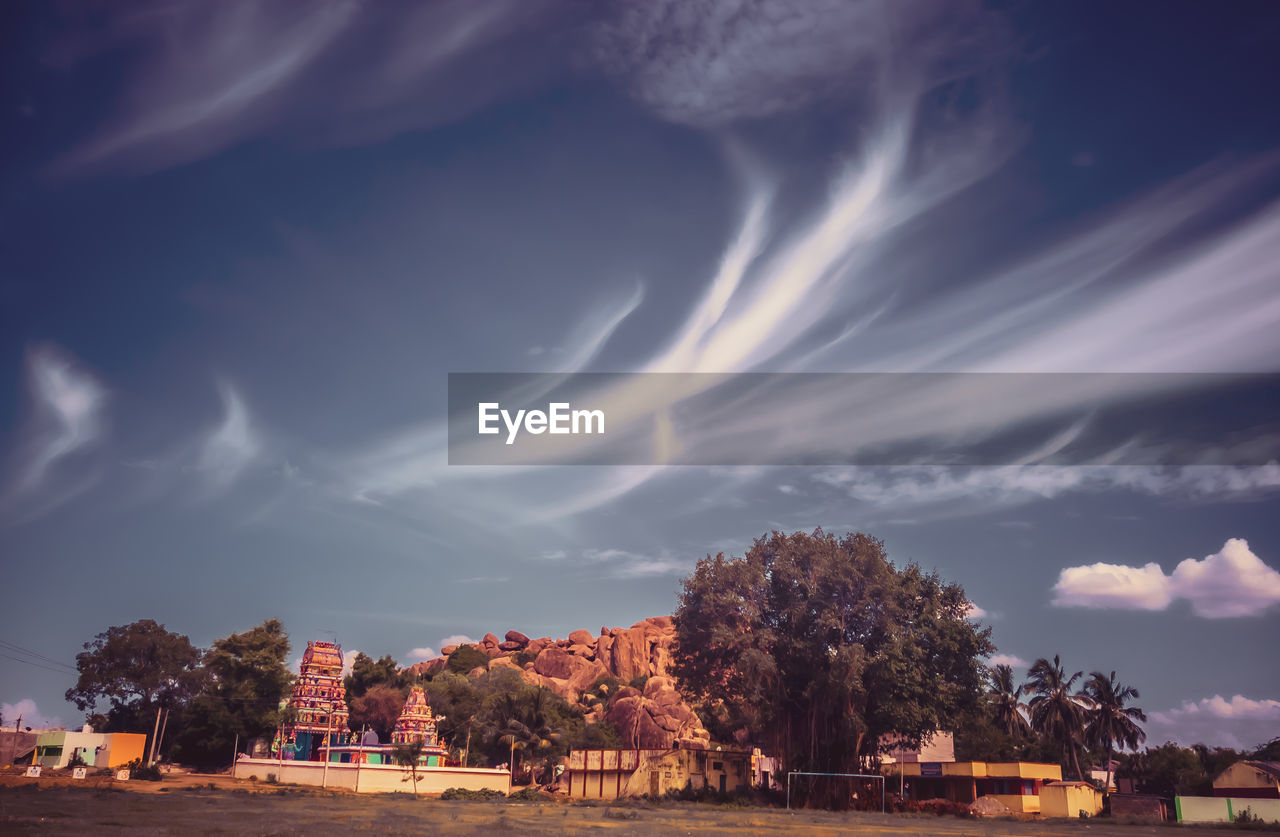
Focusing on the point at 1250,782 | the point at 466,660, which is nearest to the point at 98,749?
the point at 466,660

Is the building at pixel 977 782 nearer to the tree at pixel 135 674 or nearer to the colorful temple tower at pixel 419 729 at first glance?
the colorful temple tower at pixel 419 729

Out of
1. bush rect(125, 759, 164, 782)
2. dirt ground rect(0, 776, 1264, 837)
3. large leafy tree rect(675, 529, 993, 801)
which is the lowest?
bush rect(125, 759, 164, 782)

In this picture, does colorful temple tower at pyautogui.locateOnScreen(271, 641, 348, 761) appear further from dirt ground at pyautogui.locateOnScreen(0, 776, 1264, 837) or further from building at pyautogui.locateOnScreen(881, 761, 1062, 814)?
building at pyautogui.locateOnScreen(881, 761, 1062, 814)

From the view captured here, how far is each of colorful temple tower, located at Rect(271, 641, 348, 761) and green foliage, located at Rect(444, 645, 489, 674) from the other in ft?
225

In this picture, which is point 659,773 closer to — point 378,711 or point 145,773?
point 145,773

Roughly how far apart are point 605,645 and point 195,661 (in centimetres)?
7353

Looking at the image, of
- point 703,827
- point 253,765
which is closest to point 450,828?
point 703,827

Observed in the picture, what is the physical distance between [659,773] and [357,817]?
29.9 m

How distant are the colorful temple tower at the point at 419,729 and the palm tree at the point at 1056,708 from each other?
200ft

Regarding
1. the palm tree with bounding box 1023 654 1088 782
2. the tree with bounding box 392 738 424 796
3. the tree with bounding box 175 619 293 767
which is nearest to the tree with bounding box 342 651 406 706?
the tree with bounding box 175 619 293 767

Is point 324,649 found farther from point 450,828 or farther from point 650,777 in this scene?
point 450,828

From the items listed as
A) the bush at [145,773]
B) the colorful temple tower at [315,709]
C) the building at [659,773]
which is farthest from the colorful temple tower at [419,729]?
the bush at [145,773]

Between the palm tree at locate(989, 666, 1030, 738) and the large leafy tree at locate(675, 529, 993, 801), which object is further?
the palm tree at locate(989, 666, 1030, 738)

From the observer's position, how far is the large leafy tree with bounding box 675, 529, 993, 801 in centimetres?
5544
